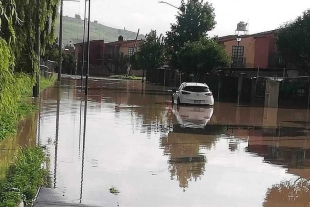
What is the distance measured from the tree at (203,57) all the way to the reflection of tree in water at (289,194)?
105 feet

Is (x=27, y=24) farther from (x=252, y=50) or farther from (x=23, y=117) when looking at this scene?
(x=252, y=50)

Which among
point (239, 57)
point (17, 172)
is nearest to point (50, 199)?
point (17, 172)

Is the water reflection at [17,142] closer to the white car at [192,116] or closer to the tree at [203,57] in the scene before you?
the white car at [192,116]

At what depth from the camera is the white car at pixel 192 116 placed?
19.4 meters

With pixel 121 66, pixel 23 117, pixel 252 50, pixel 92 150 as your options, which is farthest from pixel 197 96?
pixel 121 66

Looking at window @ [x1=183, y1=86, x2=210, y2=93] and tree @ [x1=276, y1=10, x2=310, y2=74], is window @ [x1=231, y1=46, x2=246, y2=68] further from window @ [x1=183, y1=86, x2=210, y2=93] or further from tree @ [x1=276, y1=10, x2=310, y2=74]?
window @ [x1=183, y1=86, x2=210, y2=93]

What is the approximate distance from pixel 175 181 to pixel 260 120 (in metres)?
13.4

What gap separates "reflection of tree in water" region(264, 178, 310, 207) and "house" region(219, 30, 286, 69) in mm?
39497

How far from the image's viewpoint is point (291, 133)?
18.2m

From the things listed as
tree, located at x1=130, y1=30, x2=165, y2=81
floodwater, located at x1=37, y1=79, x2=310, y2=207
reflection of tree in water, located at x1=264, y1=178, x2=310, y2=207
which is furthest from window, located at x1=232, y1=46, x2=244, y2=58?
reflection of tree in water, located at x1=264, y1=178, x2=310, y2=207

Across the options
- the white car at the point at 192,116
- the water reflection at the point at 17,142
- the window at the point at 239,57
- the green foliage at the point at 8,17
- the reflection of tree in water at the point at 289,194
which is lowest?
the reflection of tree in water at the point at 289,194

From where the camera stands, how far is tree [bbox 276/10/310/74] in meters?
35.7

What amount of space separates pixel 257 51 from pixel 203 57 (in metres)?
14.1

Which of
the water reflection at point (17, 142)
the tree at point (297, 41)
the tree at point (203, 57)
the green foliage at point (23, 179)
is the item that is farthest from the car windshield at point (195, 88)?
the green foliage at point (23, 179)
